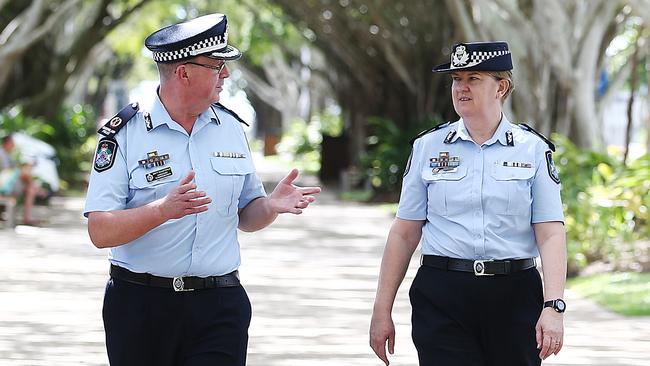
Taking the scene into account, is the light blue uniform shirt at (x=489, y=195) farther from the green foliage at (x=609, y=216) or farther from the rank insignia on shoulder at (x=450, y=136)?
the green foliage at (x=609, y=216)

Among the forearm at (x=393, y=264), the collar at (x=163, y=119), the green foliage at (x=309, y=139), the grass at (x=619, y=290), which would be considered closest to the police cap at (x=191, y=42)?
the collar at (x=163, y=119)

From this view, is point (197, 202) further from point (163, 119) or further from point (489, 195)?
point (489, 195)

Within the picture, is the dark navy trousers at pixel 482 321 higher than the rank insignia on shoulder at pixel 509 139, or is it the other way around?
the rank insignia on shoulder at pixel 509 139

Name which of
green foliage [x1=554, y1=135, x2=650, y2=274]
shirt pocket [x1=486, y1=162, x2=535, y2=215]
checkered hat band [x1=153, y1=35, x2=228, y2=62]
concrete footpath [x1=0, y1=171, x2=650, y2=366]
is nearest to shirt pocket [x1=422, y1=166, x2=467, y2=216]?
shirt pocket [x1=486, y1=162, x2=535, y2=215]

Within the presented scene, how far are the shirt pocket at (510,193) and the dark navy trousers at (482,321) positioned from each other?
240 millimetres

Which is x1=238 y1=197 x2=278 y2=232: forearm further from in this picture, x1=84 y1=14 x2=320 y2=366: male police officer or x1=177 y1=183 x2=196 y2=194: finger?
x1=177 y1=183 x2=196 y2=194: finger

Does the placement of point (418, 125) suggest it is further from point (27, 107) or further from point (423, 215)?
point (423, 215)

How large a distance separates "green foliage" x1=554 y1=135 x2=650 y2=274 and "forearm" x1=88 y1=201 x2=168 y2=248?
9292 mm

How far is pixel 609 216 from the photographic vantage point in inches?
534

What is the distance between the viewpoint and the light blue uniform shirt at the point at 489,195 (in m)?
5.05

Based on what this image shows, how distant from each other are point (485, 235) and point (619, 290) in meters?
7.18

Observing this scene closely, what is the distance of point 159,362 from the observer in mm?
4734

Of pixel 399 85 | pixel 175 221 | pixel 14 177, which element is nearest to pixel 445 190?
pixel 175 221

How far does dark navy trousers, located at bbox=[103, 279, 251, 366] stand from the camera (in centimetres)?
469
